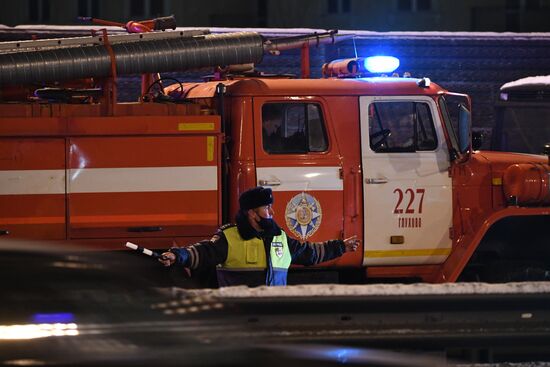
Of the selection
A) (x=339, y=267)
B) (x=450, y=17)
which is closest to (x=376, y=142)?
(x=339, y=267)

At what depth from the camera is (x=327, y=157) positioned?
8.48 meters

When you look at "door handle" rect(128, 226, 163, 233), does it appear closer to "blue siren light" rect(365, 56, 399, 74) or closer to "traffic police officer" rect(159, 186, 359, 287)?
"traffic police officer" rect(159, 186, 359, 287)

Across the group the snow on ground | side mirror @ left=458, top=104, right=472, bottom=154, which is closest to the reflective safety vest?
the snow on ground

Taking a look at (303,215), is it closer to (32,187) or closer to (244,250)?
(244,250)

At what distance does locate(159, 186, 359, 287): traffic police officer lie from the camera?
7.40 metres

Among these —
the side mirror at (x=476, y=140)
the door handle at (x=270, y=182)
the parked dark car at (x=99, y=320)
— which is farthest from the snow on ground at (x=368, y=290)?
the parked dark car at (x=99, y=320)

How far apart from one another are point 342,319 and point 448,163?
2.34m

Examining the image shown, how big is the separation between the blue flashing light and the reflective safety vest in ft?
11.3

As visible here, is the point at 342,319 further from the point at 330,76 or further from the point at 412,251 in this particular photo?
the point at 330,76

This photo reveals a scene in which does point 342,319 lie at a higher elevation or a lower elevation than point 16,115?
lower

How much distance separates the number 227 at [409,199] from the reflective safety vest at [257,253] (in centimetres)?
136

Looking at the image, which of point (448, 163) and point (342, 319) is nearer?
point (342, 319)

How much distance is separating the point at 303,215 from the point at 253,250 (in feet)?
3.26

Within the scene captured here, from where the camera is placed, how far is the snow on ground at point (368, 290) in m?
6.72
